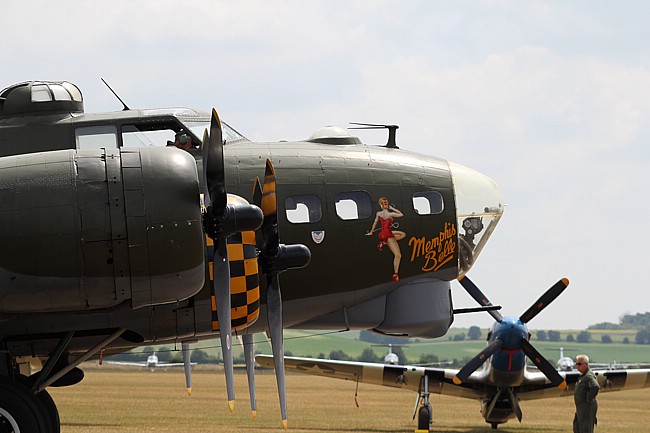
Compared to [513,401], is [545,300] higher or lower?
higher

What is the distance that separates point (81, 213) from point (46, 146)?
345cm

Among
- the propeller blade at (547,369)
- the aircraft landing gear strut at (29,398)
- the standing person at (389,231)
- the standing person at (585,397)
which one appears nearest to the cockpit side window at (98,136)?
the aircraft landing gear strut at (29,398)

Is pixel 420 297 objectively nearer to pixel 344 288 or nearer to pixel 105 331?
pixel 344 288

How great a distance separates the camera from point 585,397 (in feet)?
68.4

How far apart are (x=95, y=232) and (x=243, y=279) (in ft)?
8.16

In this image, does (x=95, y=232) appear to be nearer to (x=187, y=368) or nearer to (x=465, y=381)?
(x=187, y=368)

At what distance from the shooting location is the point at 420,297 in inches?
575

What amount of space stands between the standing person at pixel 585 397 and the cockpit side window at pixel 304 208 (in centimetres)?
874

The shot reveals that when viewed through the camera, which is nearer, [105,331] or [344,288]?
[105,331]

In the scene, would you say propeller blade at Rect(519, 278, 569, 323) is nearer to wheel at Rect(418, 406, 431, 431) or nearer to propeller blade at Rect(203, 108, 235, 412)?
wheel at Rect(418, 406, 431, 431)

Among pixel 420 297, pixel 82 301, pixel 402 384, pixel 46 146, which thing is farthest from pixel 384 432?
pixel 82 301

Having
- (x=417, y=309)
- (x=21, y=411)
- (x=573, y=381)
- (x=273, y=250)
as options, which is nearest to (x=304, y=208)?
(x=273, y=250)

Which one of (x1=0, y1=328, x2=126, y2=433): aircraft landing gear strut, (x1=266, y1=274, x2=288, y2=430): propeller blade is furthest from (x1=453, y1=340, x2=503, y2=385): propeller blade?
(x1=0, y1=328, x2=126, y2=433): aircraft landing gear strut

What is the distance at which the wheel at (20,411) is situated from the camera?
38.0 feet
